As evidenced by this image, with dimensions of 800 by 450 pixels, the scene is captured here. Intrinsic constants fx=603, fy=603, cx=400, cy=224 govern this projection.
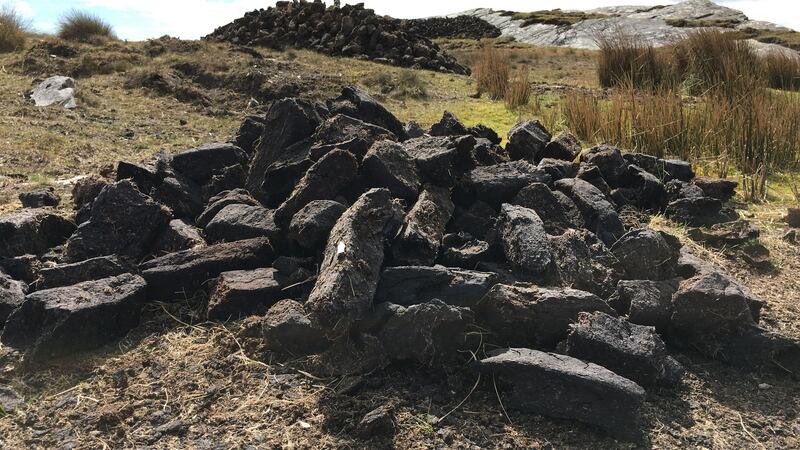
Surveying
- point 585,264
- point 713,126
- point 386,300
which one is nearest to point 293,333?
point 386,300

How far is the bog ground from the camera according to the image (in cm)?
270

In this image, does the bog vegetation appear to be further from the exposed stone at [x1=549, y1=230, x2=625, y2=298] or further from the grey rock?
the grey rock

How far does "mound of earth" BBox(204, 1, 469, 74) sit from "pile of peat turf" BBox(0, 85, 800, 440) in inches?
446

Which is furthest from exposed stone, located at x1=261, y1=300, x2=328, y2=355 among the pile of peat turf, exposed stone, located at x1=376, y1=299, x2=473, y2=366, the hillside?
the hillside

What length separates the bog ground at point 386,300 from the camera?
2.70 metres

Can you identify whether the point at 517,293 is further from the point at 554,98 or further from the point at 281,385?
the point at 554,98

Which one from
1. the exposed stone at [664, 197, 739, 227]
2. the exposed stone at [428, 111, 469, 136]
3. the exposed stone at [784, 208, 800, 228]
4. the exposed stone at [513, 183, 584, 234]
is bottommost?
the exposed stone at [784, 208, 800, 228]

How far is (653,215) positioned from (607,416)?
8.66ft

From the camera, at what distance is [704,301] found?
319 cm

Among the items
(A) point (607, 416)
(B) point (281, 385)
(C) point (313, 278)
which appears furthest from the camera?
(C) point (313, 278)

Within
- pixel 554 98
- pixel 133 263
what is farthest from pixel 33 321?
pixel 554 98

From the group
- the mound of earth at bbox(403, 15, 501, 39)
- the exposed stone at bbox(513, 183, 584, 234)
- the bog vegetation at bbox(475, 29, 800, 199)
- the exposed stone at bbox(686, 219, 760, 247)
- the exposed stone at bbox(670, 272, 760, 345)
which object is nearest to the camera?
the exposed stone at bbox(670, 272, 760, 345)

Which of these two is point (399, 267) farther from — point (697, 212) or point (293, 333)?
point (697, 212)

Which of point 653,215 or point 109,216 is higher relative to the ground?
point 109,216
